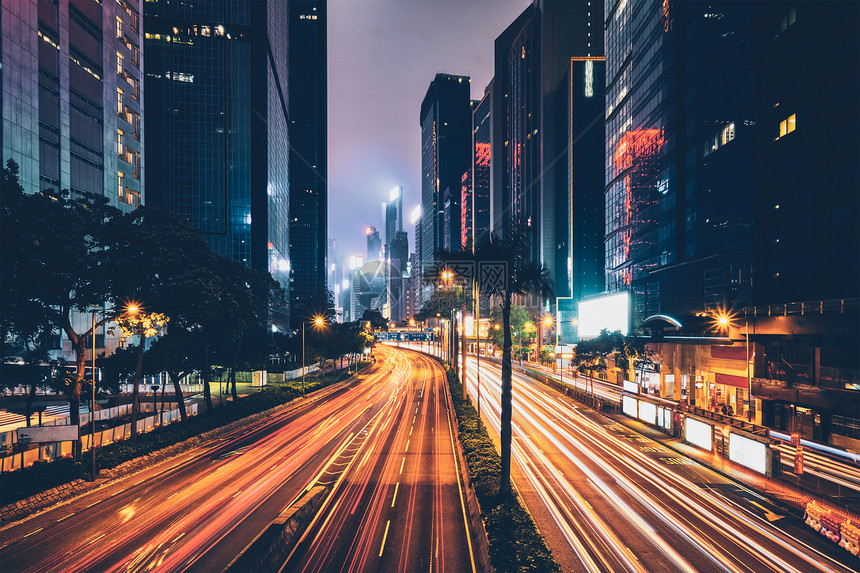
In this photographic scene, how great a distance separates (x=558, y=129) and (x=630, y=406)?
4482 inches

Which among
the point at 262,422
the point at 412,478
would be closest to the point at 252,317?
the point at 262,422

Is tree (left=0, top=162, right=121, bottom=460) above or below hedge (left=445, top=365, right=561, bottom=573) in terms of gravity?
above

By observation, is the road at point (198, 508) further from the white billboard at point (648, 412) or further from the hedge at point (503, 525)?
the white billboard at point (648, 412)

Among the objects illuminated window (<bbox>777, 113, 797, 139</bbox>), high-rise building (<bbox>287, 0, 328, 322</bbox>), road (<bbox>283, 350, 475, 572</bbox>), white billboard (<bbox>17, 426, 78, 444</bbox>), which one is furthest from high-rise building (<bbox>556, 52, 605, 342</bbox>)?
high-rise building (<bbox>287, 0, 328, 322</bbox>)

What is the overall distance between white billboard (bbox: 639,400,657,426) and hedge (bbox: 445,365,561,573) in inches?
702

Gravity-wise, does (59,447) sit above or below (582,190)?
below

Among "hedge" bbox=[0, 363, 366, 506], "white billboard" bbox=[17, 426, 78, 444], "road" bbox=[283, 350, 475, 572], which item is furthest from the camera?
"white billboard" bbox=[17, 426, 78, 444]

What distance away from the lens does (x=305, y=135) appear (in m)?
197

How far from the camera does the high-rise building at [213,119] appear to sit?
92062 mm

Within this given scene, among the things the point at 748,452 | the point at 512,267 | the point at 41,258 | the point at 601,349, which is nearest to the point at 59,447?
the point at 41,258

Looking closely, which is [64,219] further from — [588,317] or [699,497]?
[588,317]

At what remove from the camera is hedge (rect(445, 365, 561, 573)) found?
11.8 metres

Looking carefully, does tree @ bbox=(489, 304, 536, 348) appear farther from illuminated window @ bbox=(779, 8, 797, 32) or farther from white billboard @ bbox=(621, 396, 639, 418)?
illuminated window @ bbox=(779, 8, 797, 32)

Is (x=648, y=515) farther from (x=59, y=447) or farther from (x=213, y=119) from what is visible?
(x=213, y=119)
